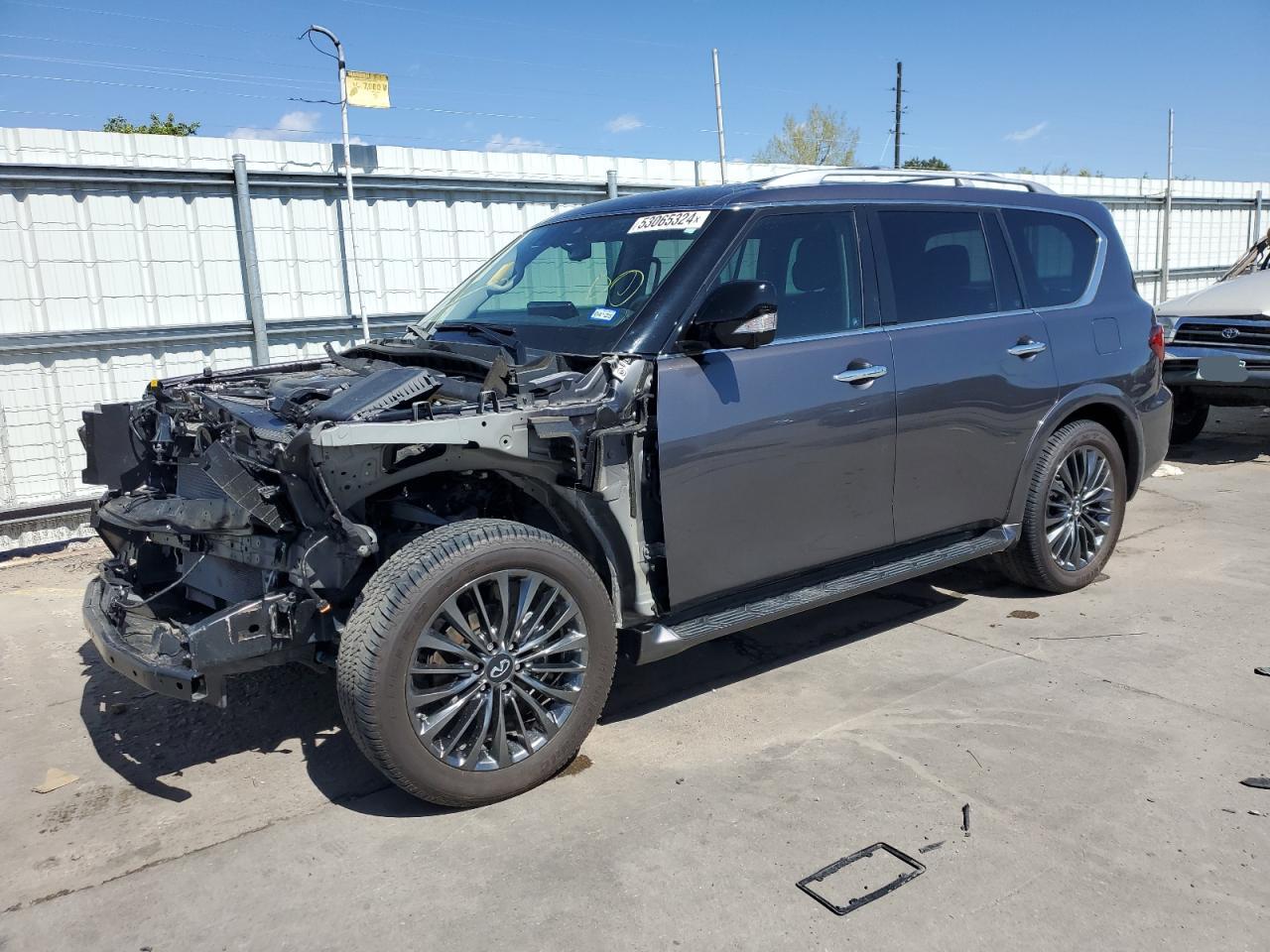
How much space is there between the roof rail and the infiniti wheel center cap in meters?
2.20

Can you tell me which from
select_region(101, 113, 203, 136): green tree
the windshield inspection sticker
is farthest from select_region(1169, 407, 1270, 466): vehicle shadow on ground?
select_region(101, 113, 203, 136): green tree

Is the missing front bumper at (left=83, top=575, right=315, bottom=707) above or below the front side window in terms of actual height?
below

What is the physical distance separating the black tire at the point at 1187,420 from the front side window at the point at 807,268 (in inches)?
278

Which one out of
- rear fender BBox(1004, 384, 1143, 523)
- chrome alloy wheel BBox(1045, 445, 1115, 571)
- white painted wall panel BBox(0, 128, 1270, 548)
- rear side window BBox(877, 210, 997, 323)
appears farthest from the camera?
white painted wall panel BBox(0, 128, 1270, 548)

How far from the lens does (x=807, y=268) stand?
4.25 metres

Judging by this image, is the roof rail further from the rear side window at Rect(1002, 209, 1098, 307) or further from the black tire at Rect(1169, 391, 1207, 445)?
the black tire at Rect(1169, 391, 1207, 445)

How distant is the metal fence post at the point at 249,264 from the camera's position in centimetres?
804

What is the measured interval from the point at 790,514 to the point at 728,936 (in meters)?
1.75

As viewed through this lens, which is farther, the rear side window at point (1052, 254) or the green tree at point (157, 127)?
the green tree at point (157, 127)

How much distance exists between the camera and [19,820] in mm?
3547

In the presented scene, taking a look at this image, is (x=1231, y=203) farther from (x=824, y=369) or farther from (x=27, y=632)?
(x=27, y=632)

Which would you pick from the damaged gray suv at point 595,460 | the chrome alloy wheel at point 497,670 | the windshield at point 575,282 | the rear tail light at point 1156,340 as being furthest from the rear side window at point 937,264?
the chrome alloy wheel at point 497,670

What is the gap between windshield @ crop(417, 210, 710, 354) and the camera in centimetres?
403

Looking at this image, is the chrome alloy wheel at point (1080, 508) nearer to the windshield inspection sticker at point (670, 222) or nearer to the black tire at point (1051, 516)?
the black tire at point (1051, 516)
